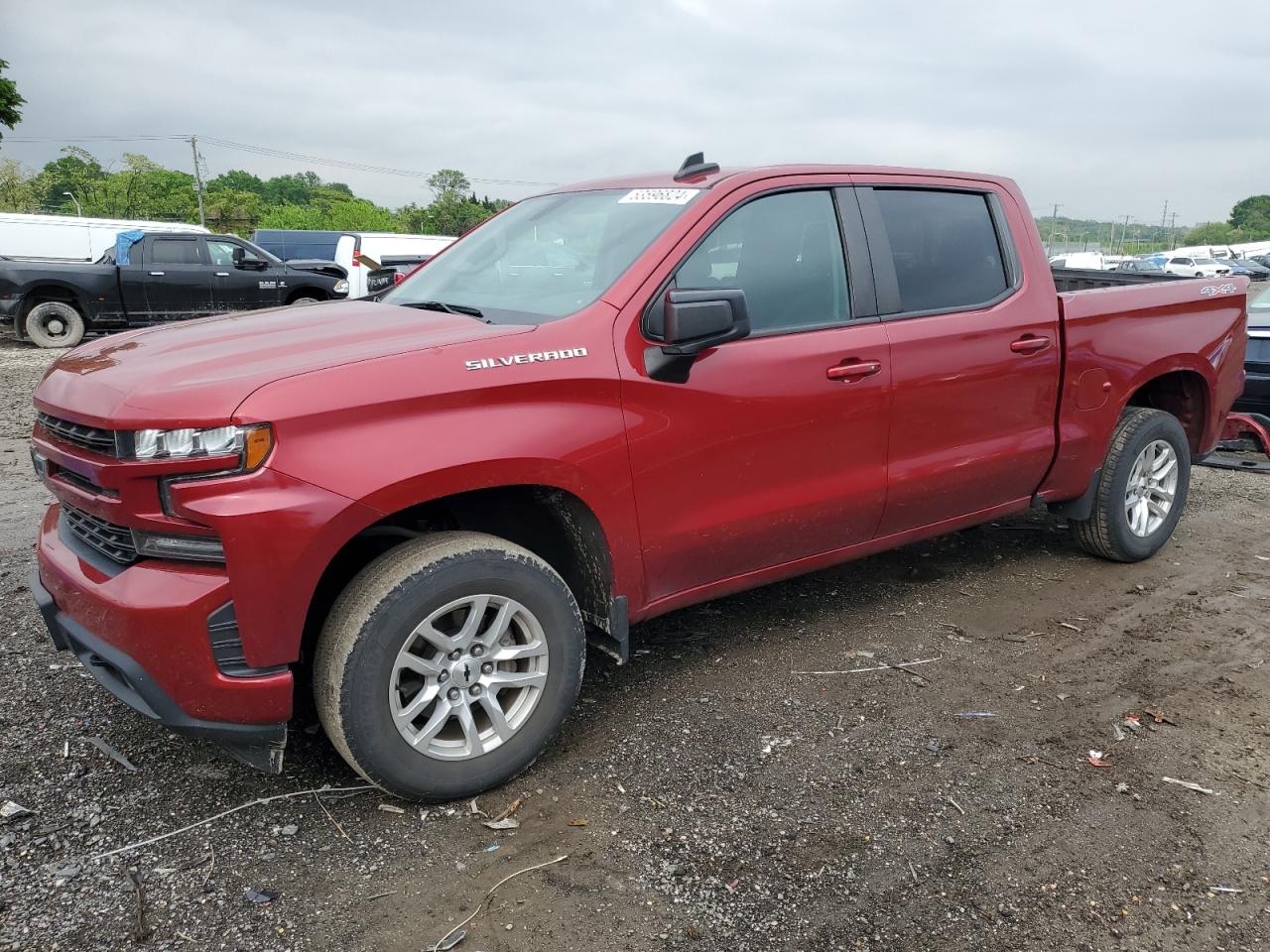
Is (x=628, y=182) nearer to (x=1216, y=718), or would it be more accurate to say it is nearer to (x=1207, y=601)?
(x=1216, y=718)

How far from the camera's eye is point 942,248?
407cm

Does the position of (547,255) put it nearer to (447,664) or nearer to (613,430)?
(613,430)

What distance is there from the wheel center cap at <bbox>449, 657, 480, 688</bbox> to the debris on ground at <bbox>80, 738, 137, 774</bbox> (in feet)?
3.68

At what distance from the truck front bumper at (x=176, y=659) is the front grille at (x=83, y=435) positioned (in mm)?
331

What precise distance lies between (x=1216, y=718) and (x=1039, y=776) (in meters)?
0.90

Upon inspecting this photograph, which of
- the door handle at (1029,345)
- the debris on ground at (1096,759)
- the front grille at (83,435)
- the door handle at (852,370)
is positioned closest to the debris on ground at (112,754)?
the front grille at (83,435)

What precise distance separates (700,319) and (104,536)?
184 centimetres

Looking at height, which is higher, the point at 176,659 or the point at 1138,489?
the point at 176,659

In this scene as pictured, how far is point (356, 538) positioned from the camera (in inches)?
118

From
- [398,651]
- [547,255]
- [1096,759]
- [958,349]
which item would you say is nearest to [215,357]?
[398,651]

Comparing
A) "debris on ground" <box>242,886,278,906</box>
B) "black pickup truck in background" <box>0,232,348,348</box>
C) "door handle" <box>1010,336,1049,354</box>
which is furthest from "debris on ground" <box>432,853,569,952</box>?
"black pickup truck in background" <box>0,232,348,348</box>

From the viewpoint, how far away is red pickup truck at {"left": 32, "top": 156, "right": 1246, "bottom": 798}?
253cm

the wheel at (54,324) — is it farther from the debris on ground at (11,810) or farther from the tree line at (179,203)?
the tree line at (179,203)

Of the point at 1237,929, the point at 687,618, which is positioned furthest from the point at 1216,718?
the point at 687,618
